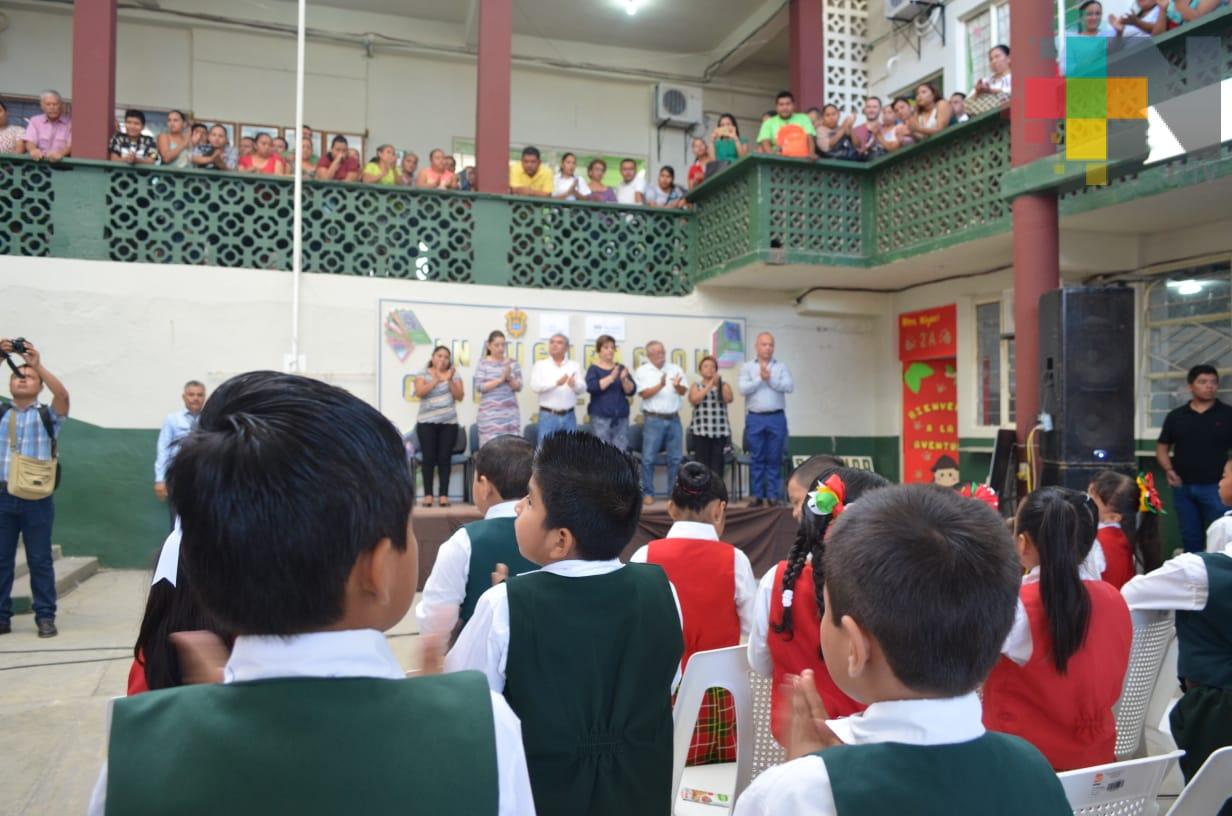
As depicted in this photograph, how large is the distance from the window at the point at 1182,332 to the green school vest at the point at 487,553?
277 inches

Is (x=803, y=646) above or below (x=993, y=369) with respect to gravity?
below

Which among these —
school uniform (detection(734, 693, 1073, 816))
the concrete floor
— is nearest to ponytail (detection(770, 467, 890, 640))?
the concrete floor

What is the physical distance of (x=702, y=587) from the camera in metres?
2.85

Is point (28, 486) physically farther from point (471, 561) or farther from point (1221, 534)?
point (1221, 534)

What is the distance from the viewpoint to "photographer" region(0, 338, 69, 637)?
5.31 m

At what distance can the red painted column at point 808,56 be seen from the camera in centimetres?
1038

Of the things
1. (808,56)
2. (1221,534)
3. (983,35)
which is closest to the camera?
(1221,534)

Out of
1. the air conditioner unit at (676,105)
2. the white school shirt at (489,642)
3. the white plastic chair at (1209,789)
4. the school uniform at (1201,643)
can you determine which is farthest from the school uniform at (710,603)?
the air conditioner unit at (676,105)

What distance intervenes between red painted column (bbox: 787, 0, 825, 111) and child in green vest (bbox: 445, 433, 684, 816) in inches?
375

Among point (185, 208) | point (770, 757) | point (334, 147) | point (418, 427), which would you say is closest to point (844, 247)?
point (418, 427)

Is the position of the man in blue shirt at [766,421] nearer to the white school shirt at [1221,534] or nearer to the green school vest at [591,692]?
the white school shirt at [1221,534]

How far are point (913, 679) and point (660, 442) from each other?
7.34 metres

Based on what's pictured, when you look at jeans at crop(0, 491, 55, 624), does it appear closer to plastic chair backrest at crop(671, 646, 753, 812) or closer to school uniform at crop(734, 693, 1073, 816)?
plastic chair backrest at crop(671, 646, 753, 812)

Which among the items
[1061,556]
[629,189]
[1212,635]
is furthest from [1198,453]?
[629,189]
